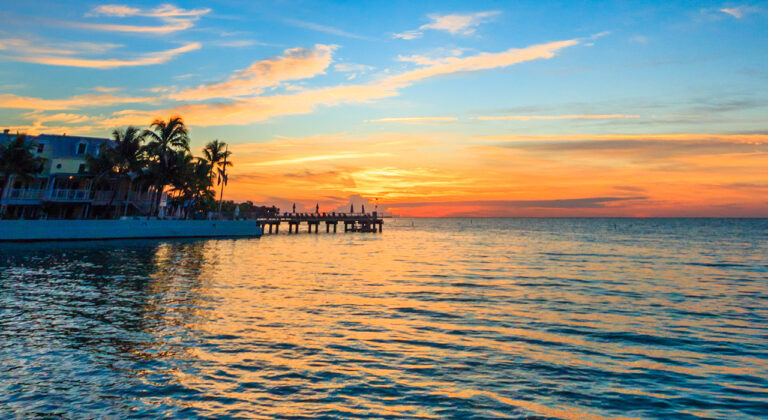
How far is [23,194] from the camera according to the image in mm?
50156

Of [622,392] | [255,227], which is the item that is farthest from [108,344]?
[255,227]

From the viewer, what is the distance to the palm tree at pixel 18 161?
45.4 meters

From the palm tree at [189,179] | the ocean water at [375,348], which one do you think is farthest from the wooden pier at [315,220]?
the ocean water at [375,348]

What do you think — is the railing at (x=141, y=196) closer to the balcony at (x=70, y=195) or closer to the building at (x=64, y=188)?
the building at (x=64, y=188)

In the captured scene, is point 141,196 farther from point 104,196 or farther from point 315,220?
point 315,220

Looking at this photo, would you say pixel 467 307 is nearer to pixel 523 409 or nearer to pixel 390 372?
pixel 390 372

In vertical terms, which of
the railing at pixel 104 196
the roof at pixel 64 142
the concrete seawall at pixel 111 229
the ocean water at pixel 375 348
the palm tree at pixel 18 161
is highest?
the roof at pixel 64 142

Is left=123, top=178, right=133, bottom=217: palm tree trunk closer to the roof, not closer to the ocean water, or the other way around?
the roof

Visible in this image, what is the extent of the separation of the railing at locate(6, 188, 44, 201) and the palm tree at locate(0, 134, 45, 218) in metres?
1.85

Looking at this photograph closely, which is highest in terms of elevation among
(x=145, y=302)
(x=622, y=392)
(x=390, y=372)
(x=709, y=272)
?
(x=709, y=272)

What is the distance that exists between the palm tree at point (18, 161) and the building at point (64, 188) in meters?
2.44

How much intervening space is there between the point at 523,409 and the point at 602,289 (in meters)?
17.6

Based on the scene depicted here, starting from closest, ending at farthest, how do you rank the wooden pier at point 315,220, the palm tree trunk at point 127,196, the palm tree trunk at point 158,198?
the palm tree trunk at point 127,196
the palm tree trunk at point 158,198
the wooden pier at point 315,220

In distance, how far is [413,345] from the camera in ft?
41.0
